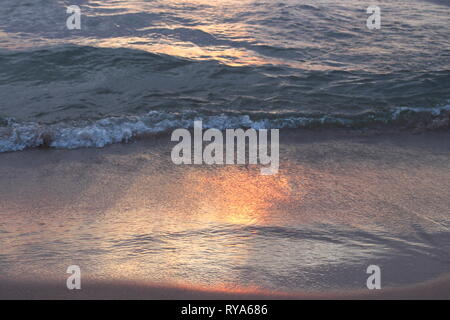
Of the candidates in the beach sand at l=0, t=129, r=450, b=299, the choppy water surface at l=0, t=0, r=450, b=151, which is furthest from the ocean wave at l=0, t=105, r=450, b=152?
the beach sand at l=0, t=129, r=450, b=299

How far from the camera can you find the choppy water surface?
5000mm

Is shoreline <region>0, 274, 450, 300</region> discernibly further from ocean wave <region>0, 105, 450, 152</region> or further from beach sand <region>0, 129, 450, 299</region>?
ocean wave <region>0, 105, 450, 152</region>

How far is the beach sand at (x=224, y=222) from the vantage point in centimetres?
238

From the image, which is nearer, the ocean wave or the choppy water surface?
the ocean wave

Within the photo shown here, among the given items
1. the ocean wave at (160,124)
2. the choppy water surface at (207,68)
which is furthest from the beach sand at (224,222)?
the choppy water surface at (207,68)

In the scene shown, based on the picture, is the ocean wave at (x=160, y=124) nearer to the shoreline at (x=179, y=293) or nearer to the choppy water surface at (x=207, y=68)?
the choppy water surface at (x=207, y=68)

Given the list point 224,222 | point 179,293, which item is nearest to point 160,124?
point 224,222

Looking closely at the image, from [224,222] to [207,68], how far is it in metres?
3.63

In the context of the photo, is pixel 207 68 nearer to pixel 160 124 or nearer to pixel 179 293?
pixel 160 124

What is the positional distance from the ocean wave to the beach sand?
20cm

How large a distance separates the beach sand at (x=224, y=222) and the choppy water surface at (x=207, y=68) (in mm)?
651
